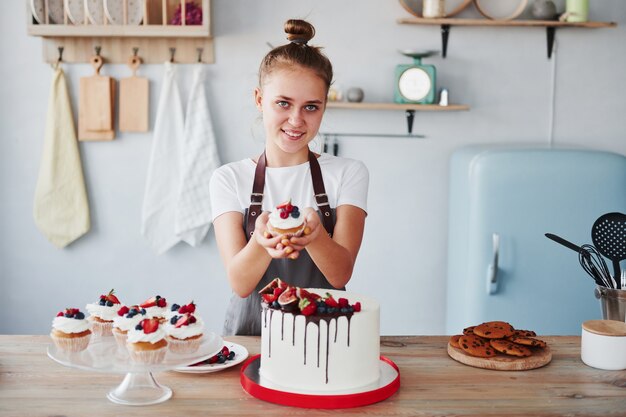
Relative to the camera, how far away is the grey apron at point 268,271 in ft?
6.83

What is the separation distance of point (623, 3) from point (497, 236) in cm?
127

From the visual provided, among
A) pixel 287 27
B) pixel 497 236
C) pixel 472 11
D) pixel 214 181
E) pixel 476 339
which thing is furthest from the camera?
pixel 472 11

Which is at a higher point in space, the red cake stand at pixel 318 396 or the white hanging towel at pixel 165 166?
the white hanging towel at pixel 165 166

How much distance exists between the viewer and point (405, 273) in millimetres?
3457

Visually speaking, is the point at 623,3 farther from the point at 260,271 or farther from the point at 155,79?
the point at 260,271

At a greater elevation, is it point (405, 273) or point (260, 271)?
point (260, 271)

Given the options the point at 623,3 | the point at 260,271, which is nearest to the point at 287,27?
the point at 260,271

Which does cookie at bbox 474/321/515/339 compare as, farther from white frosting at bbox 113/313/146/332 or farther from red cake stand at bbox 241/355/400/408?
white frosting at bbox 113/313/146/332

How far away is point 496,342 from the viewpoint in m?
1.74

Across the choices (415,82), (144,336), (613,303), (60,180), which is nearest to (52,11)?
(60,180)

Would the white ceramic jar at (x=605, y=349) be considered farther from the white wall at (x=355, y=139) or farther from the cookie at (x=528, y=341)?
the white wall at (x=355, y=139)

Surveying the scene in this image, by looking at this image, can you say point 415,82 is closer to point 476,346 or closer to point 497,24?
point 497,24

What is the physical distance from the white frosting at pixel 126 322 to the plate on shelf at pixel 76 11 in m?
2.06

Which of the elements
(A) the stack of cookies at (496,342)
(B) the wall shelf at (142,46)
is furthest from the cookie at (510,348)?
(B) the wall shelf at (142,46)
